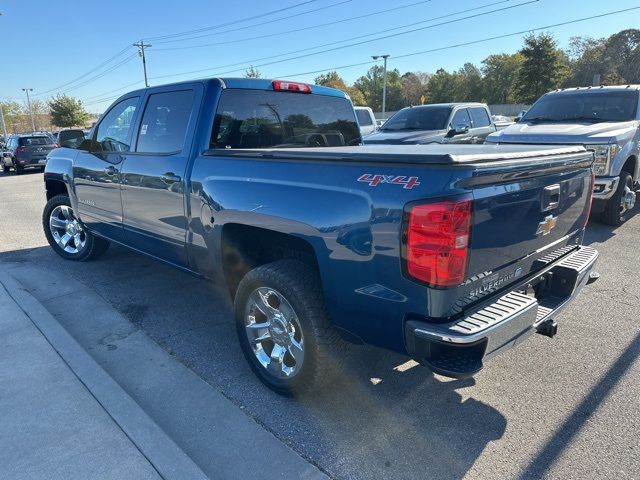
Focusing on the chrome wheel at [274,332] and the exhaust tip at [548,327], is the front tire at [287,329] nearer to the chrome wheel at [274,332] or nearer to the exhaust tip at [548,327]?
the chrome wheel at [274,332]

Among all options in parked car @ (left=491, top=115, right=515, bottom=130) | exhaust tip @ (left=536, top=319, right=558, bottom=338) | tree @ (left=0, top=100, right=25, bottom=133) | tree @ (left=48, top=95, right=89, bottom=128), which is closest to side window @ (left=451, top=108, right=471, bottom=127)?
parked car @ (left=491, top=115, right=515, bottom=130)

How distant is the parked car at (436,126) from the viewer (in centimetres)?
995

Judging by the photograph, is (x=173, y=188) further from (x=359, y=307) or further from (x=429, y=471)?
(x=429, y=471)

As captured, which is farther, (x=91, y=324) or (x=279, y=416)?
(x=91, y=324)

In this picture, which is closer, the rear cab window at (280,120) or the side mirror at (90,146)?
the rear cab window at (280,120)

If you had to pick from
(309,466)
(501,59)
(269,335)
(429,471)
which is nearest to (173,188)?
(269,335)

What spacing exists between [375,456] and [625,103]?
24.5ft

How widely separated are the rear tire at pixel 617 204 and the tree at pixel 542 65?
Answer: 47928 millimetres

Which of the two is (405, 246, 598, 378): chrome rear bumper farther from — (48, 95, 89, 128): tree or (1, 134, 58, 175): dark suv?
(48, 95, 89, 128): tree

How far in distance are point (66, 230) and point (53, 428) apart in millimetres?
4035

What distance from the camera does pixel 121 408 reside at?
8.66 ft

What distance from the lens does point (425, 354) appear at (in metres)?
2.12

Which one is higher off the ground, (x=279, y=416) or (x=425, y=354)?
(x=425, y=354)

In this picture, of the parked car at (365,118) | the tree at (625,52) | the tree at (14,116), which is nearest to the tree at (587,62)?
the tree at (625,52)
